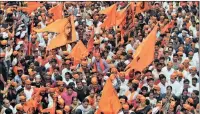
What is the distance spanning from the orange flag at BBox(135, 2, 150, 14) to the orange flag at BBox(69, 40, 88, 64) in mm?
2230

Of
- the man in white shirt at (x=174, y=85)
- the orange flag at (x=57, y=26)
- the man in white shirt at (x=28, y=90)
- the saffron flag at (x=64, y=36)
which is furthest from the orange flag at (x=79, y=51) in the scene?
the man in white shirt at (x=174, y=85)

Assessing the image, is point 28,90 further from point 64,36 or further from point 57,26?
point 57,26

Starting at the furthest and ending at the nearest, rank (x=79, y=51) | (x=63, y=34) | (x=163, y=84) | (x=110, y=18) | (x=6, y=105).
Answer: (x=110, y=18)
(x=63, y=34)
(x=79, y=51)
(x=163, y=84)
(x=6, y=105)

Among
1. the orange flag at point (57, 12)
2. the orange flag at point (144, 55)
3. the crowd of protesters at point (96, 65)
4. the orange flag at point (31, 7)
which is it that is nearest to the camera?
the crowd of protesters at point (96, 65)

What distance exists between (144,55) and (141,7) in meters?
3.05

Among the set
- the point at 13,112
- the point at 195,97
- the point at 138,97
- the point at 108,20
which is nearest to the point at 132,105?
the point at 138,97

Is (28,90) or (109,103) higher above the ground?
(28,90)

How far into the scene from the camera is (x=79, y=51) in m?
15.9

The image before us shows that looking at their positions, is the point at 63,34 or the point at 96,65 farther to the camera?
the point at 63,34

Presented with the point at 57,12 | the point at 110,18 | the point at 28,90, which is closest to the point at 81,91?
the point at 28,90

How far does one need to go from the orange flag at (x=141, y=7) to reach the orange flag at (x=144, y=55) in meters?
2.37

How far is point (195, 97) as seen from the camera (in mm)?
14242

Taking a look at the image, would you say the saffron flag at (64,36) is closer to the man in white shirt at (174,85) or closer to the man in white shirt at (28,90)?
the man in white shirt at (28,90)

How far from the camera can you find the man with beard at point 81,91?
14.1m
